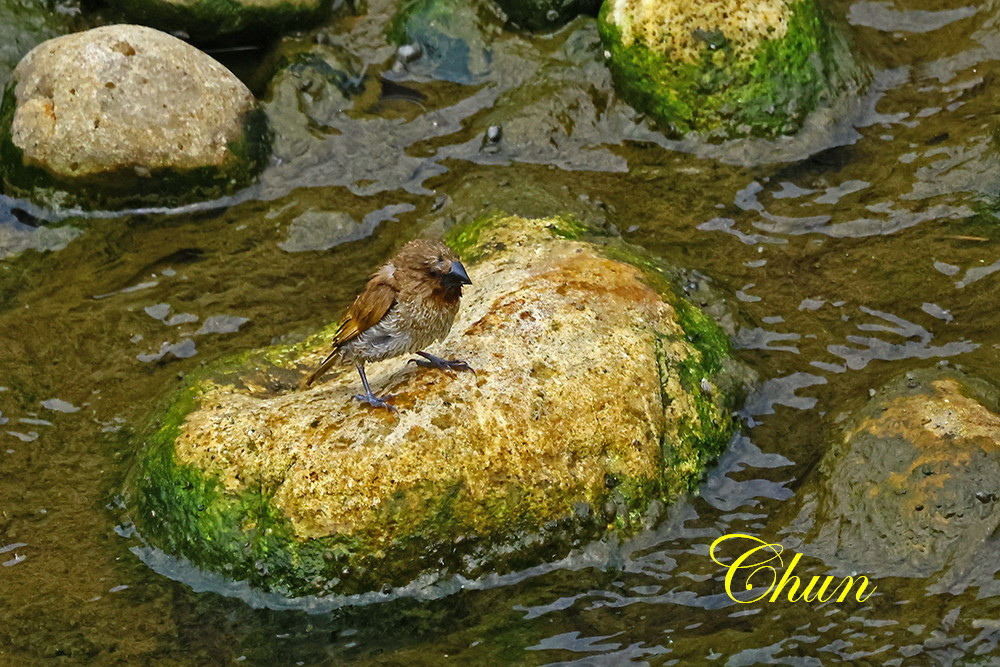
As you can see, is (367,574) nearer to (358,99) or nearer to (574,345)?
(574,345)

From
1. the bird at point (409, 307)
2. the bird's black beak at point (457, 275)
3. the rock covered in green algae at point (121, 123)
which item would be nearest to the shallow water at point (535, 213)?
the rock covered in green algae at point (121, 123)

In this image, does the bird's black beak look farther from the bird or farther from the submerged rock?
the submerged rock

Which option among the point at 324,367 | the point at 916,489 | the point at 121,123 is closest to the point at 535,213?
the point at 324,367

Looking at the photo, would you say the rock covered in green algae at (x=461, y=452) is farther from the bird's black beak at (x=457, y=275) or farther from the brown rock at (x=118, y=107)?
the brown rock at (x=118, y=107)

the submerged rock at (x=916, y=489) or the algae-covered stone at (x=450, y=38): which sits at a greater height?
the algae-covered stone at (x=450, y=38)

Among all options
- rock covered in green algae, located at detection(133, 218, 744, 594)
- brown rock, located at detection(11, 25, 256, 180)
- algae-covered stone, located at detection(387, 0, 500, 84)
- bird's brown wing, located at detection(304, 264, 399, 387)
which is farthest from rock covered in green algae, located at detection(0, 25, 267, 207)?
bird's brown wing, located at detection(304, 264, 399, 387)

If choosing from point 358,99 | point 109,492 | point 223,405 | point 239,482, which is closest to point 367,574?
point 239,482
